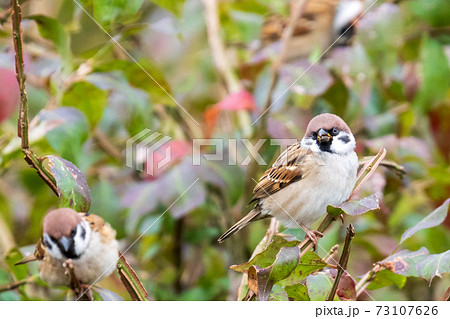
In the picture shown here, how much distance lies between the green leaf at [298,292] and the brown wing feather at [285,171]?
73 millimetres

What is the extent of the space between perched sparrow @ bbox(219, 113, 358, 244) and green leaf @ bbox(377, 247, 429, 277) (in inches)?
3.4

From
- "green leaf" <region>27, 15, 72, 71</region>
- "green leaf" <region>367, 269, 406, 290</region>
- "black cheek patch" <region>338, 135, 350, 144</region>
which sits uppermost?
"green leaf" <region>27, 15, 72, 71</region>

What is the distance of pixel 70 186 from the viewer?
360 mm

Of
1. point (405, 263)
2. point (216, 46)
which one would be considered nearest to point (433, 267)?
point (405, 263)

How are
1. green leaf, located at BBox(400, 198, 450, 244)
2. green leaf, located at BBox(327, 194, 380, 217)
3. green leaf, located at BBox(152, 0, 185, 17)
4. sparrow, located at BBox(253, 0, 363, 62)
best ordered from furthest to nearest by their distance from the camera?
1. sparrow, located at BBox(253, 0, 363, 62)
2. green leaf, located at BBox(152, 0, 185, 17)
3. green leaf, located at BBox(400, 198, 450, 244)
4. green leaf, located at BBox(327, 194, 380, 217)

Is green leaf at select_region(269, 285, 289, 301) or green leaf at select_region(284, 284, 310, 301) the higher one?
green leaf at select_region(269, 285, 289, 301)

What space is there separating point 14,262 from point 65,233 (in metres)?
0.19

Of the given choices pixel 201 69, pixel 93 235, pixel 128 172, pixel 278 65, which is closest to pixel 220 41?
pixel 201 69

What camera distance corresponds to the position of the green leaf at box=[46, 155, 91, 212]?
0.36 m

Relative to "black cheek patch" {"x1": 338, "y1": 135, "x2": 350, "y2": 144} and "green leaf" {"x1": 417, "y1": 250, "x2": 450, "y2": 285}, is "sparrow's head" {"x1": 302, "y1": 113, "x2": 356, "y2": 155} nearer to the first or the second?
"black cheek patch" {"x1": 338, "y1": 135, "x2": 350, "y2": 144}

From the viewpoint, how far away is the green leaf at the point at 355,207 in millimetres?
338

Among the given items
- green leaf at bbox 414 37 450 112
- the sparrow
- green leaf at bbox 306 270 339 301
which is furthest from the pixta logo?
green leaf at bbox 414 37 450 112

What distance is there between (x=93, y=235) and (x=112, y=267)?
0.03 metres

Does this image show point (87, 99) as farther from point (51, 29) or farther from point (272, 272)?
point (272, 272)
